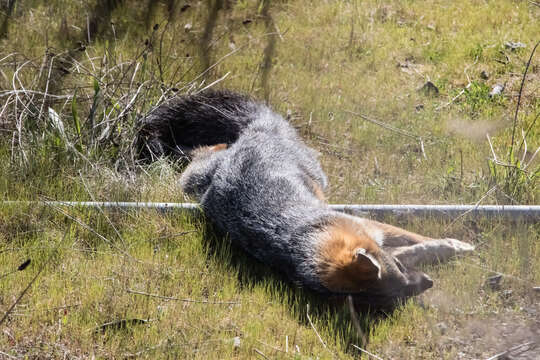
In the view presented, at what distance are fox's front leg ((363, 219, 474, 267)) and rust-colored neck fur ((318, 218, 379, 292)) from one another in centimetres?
31

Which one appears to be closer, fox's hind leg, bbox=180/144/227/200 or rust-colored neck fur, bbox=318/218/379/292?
rust-colored neck fur, bbox=318/218/379/292

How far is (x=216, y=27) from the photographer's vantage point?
8406mm

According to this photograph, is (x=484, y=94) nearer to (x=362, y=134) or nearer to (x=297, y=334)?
(x=362, y=134)

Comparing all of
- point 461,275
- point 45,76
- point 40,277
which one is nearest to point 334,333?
point 461,275

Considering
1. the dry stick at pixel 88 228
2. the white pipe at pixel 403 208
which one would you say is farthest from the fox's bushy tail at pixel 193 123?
Answer: the dry stick at pixel 88 228

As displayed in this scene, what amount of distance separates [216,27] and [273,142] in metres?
3.03

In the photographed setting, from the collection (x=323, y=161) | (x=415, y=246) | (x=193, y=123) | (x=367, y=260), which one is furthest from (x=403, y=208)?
(x=193, y=123)

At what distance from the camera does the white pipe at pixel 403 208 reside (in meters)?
5.13

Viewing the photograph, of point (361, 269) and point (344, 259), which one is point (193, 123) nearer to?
point (344, 259)

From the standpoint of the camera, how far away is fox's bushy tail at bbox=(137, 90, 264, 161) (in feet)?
21.4

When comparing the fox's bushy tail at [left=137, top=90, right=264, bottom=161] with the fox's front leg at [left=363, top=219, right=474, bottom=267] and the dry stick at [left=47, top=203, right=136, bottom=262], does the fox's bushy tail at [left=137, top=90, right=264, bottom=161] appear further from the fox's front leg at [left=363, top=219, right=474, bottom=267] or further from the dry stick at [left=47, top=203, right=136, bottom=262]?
the fox's front leg at [left=363, top=219, right=474, bottom=267]

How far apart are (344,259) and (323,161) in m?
2.37

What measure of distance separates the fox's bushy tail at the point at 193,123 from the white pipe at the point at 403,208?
1118 mm

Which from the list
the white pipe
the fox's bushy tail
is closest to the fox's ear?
the white pipe
